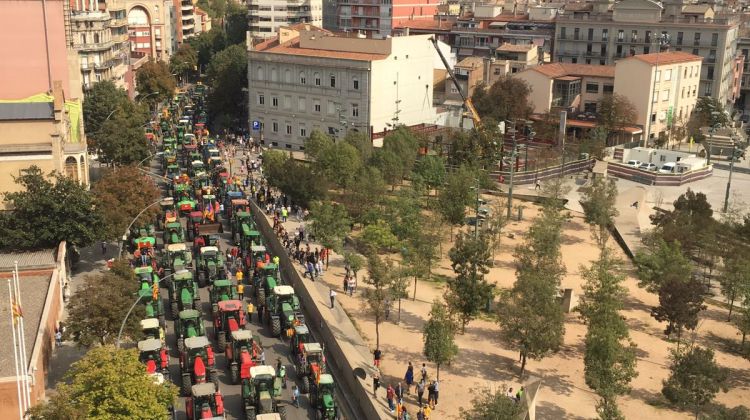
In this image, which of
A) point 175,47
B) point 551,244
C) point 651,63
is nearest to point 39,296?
point 551,244

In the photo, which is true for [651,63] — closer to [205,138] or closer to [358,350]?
[205,138]

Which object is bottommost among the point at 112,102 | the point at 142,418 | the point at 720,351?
the point at 720,351

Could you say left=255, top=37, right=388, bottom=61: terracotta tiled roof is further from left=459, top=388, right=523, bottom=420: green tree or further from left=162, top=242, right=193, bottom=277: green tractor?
left=459, top=388, right=523, bottom=420: green tree

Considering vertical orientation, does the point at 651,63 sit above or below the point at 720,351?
above

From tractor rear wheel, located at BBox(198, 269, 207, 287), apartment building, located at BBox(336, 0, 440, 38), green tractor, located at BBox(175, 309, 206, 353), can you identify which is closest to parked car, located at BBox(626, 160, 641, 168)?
tractor rear wheel, located at BBox(198, 269, 207, 287)

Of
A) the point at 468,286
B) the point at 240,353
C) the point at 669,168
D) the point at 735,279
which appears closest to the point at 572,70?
the point at 669,168

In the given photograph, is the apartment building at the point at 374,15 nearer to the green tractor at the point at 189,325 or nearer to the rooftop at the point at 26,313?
the rooftop at the point at 26,313

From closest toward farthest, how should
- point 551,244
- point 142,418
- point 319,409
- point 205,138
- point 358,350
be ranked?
point 142,418 < point 319,409 < point 358,350 < point 551,244 < point 205,138

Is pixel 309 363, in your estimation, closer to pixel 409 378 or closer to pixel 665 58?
pixel 409 378
